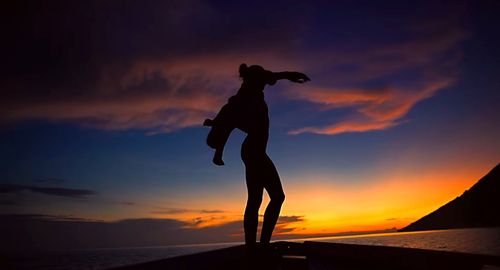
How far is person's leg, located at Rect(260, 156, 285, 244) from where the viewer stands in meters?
4.90

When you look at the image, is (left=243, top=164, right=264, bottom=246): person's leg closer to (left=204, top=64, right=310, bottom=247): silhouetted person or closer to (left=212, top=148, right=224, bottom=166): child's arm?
(left=204, top=64, right=310, bottom=247): silhouetted person

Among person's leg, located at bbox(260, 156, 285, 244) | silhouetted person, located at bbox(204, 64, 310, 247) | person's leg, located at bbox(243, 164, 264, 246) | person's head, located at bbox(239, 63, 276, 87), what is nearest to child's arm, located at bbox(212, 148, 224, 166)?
silhouetted person, located at bbox(204, 64, 310, 247)

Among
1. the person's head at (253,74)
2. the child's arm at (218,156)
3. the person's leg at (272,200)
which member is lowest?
the person's leg at (272,200)

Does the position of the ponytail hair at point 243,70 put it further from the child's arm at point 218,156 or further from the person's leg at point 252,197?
the person's leg at point 252,197

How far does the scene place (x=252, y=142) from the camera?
196 inches

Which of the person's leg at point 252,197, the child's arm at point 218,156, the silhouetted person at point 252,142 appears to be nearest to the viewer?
the person's leg at point 252,197

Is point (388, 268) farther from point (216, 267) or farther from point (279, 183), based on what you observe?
point (216, 267)

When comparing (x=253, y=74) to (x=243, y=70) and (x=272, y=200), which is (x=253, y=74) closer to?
(x=243, y=70)

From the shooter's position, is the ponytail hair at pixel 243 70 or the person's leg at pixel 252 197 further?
the ponytail hair at pixel 243 70

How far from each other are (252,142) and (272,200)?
2.89ft

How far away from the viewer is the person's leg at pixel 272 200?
4.90m

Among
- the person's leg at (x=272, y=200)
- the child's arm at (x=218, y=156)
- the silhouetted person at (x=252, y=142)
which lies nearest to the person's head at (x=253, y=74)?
the silhouetted person at (x=252, y=142)

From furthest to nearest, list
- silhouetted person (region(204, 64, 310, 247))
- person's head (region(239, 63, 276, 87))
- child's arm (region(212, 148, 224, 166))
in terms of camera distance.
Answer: person's head (region(239, 63, 276, 87)) < child's arm (region(212, 148, 224, 166)) < silhouetted person (region(204, 64, 310, 247))

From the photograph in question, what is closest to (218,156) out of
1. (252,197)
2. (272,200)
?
(252,197)
